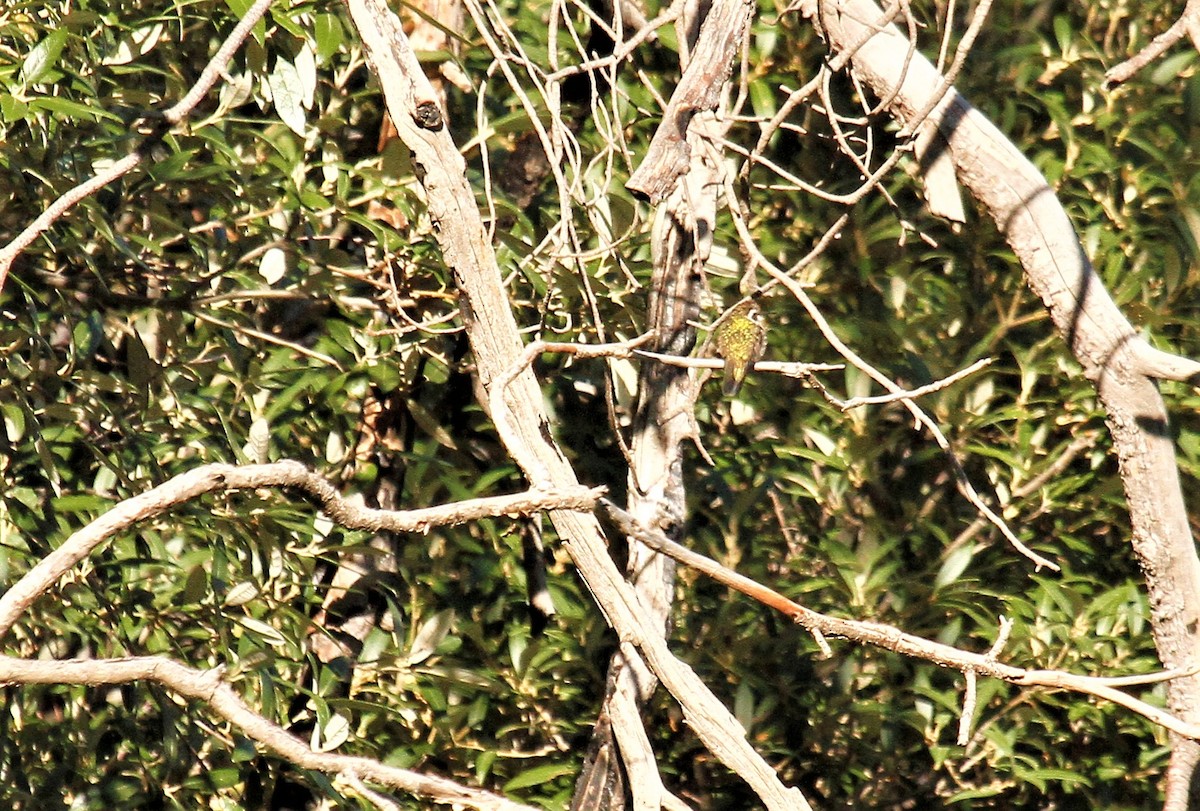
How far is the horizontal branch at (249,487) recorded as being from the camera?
1008 mm

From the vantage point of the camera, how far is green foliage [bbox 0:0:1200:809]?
189 centimetres

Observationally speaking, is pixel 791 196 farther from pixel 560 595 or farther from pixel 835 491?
pixel 560 595

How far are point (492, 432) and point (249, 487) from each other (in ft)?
3.87

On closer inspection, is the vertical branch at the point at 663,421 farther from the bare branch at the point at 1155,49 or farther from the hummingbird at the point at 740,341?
the bare branch at the point at 1155,49

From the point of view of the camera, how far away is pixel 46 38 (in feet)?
5.43

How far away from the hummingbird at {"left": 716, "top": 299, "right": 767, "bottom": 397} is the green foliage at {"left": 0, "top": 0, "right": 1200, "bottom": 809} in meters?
0.36

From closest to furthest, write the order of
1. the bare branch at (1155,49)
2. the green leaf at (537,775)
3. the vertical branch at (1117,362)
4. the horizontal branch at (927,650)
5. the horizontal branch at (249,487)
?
the horizontal branch at (249,487)
the horizontal branch at (927,650)
the bare branch at (1155,49)
the vertical branch at (1117,362)
the green leaf at (537,775)

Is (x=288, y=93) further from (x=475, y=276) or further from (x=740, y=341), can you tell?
(x=740, y=341)

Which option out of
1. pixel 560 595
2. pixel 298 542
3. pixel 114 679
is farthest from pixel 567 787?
pixel 114 679

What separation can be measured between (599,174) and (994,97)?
779 mm

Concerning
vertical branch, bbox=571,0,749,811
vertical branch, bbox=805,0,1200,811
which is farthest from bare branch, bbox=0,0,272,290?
vertical branch, bbox=805,0,1200,811

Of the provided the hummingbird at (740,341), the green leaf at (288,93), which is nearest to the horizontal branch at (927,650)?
the hummingbird at (740,341)

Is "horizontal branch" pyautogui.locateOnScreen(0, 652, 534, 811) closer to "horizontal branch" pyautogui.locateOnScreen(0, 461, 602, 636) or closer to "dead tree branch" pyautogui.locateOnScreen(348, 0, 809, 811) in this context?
"horizontal branch" pyautogui.locateOnScreen(0, 461, 602, 636)

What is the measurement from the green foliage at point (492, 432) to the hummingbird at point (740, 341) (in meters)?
0.36
